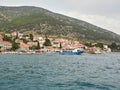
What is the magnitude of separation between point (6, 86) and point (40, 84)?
601cm

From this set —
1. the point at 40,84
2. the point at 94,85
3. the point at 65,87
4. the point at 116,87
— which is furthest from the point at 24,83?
the point at 116,87

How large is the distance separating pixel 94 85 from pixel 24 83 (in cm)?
1210

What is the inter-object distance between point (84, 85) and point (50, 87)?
6400mm

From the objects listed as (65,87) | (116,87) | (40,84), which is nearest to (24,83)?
(40,84)

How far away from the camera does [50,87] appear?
48219mm

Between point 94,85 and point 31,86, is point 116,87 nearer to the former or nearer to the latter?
point 94,85

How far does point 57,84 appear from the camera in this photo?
51.1 meters

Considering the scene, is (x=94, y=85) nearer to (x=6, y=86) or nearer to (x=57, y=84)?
(x=57, y=84)

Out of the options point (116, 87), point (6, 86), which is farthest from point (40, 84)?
point (116, 87)

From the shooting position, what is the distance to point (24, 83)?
51969 millimetres

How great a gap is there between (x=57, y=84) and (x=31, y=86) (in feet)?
15.7

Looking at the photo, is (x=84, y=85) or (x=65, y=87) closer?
(x=65, y=87)

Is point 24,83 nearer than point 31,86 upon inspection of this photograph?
No

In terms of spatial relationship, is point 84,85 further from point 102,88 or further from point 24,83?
point 24,83
